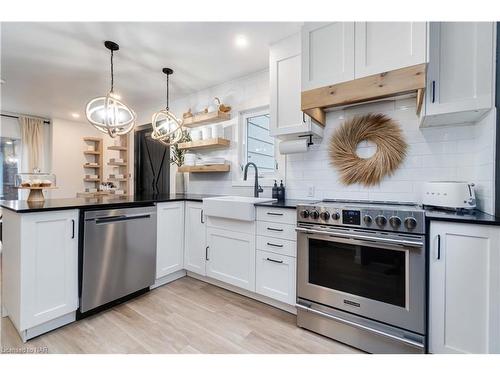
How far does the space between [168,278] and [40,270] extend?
126 cm

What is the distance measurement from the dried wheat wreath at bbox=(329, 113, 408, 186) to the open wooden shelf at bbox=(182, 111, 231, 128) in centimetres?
148

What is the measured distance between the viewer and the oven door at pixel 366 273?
147cm

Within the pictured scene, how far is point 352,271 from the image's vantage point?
170 centimetres

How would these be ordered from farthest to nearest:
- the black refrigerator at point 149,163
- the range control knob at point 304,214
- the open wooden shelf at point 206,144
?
1. the black refrigerator at point 149,163
2. the open wooden shelf at point 206,144
3. the range control knob at point 304,214

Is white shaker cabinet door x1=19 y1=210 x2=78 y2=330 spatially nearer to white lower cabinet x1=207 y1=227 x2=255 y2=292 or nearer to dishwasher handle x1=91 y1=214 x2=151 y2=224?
dishwasher handle x1=91 y1=214 x2=151 y2=224

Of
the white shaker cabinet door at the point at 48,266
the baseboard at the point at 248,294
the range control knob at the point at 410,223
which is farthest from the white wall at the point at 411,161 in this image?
the white shaker cabinet door at the point at 48,266

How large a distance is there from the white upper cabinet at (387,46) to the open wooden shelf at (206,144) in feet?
5.87

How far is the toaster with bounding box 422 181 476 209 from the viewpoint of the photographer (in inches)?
61.5

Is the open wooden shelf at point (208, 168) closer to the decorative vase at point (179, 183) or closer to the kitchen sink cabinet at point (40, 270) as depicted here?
the decorative vase at point (179, 183)

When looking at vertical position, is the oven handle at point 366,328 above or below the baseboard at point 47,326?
above

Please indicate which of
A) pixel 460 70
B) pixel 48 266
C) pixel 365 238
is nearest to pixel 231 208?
pixel 365 238
